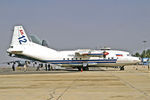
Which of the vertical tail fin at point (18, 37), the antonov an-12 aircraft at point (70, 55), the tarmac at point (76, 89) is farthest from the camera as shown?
the vertical tail fin at point (18, 37)

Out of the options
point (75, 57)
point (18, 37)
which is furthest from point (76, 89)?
point (18, 37)

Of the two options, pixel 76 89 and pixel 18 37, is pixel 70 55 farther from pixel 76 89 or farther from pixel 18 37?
pixel 76 89

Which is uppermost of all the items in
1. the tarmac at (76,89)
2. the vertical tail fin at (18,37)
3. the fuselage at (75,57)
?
the vertical tail fin at (18,37)

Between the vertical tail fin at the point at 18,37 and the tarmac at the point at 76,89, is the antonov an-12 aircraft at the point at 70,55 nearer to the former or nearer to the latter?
the vertical tail fin at the point at 18,37

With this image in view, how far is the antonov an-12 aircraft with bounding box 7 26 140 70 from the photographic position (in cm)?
5141

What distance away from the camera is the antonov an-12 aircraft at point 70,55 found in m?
51.4

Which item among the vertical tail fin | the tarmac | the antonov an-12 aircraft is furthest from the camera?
the vertical tail fin

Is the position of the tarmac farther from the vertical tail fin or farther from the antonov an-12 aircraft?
the vertical tail fin

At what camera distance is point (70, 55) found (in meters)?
53.0

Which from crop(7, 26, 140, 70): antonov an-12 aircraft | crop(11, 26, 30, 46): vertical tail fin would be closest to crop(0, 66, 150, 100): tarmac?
crop(7, 26, 140, 70): antonov an-12 aircraft

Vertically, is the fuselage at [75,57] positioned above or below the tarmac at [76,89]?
above

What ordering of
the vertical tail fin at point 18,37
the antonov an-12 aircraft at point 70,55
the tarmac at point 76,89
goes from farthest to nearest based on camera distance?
1. the vertical tail fin at point 18,37
2. the antonov an-12 aircraft at point 70,55
3. the tarmac at point 76,89

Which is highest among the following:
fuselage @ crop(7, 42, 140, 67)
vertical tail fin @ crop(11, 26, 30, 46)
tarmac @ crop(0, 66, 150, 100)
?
vertical tail fin @ crop(11, 26, 30, 46)

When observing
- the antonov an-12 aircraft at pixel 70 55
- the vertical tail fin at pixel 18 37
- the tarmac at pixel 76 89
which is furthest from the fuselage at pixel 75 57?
the tarmac at pixel 76 89
